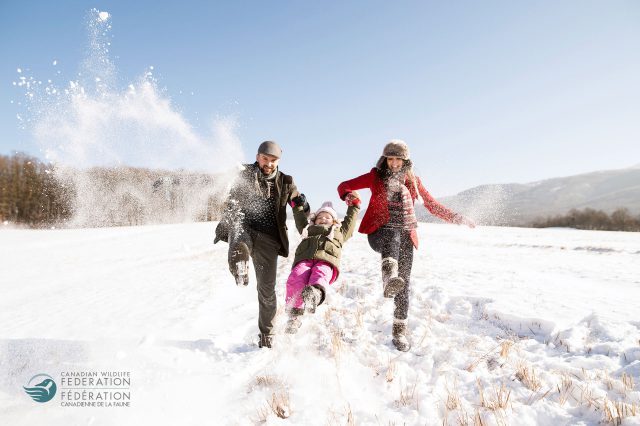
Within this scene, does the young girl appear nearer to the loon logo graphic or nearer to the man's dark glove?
the man's dark glove

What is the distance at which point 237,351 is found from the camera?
3580 mm

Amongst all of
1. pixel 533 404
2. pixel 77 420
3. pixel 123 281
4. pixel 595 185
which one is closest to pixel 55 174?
pixel 123 281

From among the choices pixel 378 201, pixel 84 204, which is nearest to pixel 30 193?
pixel 84 204

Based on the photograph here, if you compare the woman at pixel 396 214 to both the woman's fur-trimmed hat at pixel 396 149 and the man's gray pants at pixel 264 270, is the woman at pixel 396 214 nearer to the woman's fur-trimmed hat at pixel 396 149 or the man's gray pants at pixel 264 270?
the woman's fur-trimmed hat at pixel 396 149

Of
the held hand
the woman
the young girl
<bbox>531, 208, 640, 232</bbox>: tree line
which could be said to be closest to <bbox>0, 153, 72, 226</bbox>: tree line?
the young girl

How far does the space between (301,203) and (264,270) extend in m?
0.96

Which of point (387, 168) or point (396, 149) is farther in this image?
point (387, 168)

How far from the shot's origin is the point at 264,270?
381 cm

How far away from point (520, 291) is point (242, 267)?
528cm

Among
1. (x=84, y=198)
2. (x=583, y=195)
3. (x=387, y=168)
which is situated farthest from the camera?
(x=583, y=195)

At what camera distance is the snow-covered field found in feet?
8.06

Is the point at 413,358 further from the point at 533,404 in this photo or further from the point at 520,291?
the point at 520,291

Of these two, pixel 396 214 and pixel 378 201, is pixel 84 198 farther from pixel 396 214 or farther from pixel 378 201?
pixel 396 214

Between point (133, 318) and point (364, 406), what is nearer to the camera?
point (364, 406)
